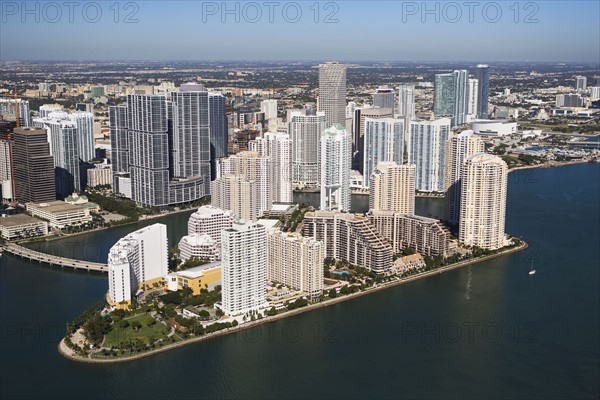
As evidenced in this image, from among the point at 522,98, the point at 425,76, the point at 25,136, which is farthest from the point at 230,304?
the point at 425,76

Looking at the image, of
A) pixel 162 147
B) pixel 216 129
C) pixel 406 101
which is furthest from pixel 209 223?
pixel 406 101

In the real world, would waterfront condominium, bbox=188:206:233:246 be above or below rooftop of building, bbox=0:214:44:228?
above

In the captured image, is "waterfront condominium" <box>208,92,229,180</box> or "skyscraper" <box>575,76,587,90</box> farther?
"skyscraper" <box>575,76,587,90</box>

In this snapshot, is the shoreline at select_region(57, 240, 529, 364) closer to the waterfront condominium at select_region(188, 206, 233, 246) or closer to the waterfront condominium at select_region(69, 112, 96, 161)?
the waterfront condominium at select_region(188, 206, 233, 246)

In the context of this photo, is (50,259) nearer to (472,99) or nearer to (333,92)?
(333,92)

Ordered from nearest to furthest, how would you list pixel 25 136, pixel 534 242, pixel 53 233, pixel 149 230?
1. pixel 149 230
2. pixel 534 242
3. pixel 53 233
4. pixel 25 136

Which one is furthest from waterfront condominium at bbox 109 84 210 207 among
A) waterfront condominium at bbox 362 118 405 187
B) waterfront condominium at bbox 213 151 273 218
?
waterfront condominium at bbox 362 118 405 187

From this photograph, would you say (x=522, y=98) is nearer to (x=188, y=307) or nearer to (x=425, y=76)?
(x=425, y=76)

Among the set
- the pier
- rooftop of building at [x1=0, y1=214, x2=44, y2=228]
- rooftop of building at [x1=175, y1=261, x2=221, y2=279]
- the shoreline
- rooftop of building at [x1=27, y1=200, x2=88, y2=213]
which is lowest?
the shoreline
